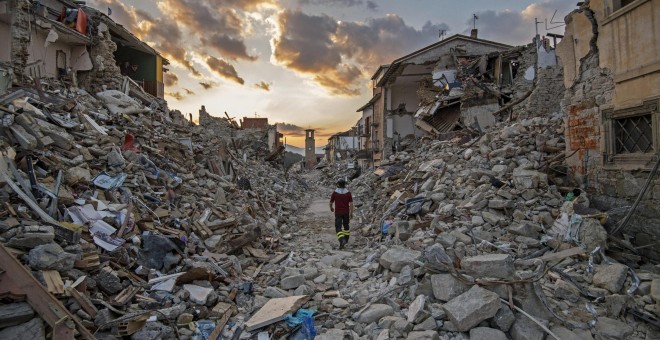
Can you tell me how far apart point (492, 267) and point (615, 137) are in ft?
13.8

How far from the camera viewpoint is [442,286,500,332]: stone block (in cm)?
395

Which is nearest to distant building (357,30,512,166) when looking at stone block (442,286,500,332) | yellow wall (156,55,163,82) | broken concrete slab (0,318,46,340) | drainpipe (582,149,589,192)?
drainpipe (582,149,589,192)

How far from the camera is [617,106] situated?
20.4 feet

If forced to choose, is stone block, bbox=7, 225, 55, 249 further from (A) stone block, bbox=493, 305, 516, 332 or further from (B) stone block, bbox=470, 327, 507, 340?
(A) stone block, bbox=493, 305, 516, 332

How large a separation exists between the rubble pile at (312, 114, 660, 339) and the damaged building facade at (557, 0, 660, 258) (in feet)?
1.47

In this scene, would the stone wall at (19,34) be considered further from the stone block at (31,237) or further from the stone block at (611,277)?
the stone block at (611,277)

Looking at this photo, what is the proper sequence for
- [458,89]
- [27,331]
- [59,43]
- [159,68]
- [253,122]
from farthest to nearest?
1. [253,122]
2. [159,68]
3. [458,89]
4. [59,43]
5. [27,331]

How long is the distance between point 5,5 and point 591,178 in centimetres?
1702

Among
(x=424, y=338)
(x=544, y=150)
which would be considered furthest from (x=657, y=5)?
(x=424, y=338)

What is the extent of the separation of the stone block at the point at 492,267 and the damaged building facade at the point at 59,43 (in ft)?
42.1

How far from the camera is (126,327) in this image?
13.4 ft

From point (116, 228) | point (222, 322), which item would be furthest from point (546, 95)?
point (116, 228)

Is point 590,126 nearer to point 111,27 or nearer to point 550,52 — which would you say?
point 550,52

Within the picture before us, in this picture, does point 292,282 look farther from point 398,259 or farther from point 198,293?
point 398,259
